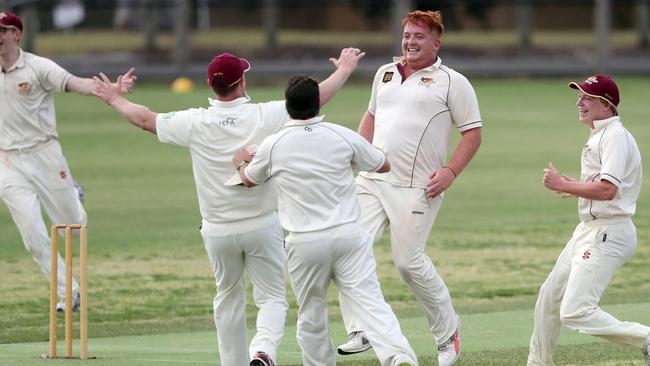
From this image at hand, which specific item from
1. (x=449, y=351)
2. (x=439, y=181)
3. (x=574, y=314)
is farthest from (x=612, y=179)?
(x=449, y=351)

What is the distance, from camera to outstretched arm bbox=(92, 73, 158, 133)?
28.4ft

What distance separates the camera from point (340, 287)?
27.5ft

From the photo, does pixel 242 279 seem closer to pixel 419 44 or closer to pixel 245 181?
pixel 245 181

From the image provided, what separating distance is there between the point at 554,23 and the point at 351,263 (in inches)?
1343

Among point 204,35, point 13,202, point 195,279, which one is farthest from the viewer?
point 204,35

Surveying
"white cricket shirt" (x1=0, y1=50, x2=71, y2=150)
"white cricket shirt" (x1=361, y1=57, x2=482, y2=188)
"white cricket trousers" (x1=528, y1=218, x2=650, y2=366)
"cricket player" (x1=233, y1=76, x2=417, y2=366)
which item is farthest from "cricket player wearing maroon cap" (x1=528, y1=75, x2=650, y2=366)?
"white cricket shirt" (x1=0, y1=50, x2=71, y2=150)

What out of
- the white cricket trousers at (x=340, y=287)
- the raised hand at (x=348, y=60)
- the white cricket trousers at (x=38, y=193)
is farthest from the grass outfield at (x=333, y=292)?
the raised hand at (x=348, y=60)

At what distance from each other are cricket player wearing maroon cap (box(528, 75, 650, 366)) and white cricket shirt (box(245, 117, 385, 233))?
133 centimetres

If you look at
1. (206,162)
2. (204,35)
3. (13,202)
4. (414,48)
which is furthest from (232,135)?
(204,35)

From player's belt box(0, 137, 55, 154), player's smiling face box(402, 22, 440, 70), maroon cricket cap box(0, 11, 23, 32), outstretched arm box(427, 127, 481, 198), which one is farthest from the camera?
player's belt box(0, 137, 55, 154)

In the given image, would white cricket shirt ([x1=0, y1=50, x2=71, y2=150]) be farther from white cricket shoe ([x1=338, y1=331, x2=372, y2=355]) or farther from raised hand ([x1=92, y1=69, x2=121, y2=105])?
white cricket shoe ([x1=338, y1=331, x2=372, y2=355])

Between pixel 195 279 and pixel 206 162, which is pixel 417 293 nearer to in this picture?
pixel 206 162

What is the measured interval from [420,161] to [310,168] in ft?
5.21

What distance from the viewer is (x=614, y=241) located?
8.80 m
